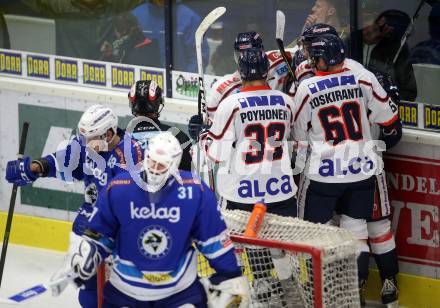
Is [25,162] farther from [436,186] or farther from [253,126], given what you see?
[436,186]

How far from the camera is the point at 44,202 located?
8.44 meters

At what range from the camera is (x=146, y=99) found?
660cm

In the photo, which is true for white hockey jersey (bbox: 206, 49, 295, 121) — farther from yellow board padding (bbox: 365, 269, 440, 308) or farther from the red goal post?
the red goal post

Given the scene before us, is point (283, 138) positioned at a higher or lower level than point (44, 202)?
higher

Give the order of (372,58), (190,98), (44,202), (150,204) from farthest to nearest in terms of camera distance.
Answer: (44,202)
(190,98)
(372,58)
(150,204)

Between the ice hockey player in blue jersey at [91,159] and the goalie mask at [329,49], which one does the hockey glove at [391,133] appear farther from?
the ice hockey player in blue jersey at [91,159]

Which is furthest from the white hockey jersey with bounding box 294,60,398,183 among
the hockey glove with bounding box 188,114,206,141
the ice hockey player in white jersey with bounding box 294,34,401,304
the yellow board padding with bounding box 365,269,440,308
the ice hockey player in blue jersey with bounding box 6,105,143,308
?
the ice hockey player in blue jersey with bounding box 6,105,143,308

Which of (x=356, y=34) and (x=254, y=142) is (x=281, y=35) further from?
(x=254, y=142)

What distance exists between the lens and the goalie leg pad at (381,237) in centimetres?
682

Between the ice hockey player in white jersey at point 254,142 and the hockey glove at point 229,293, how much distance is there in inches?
58.0

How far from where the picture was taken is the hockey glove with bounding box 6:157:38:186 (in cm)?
644

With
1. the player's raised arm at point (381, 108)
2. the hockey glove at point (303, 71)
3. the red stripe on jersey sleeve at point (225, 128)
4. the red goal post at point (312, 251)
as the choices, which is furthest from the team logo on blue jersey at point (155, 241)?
the hockey glove at point (303, 71)

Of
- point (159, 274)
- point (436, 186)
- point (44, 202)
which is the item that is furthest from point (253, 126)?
point (44, 202)

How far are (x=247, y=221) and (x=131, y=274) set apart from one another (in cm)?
92
